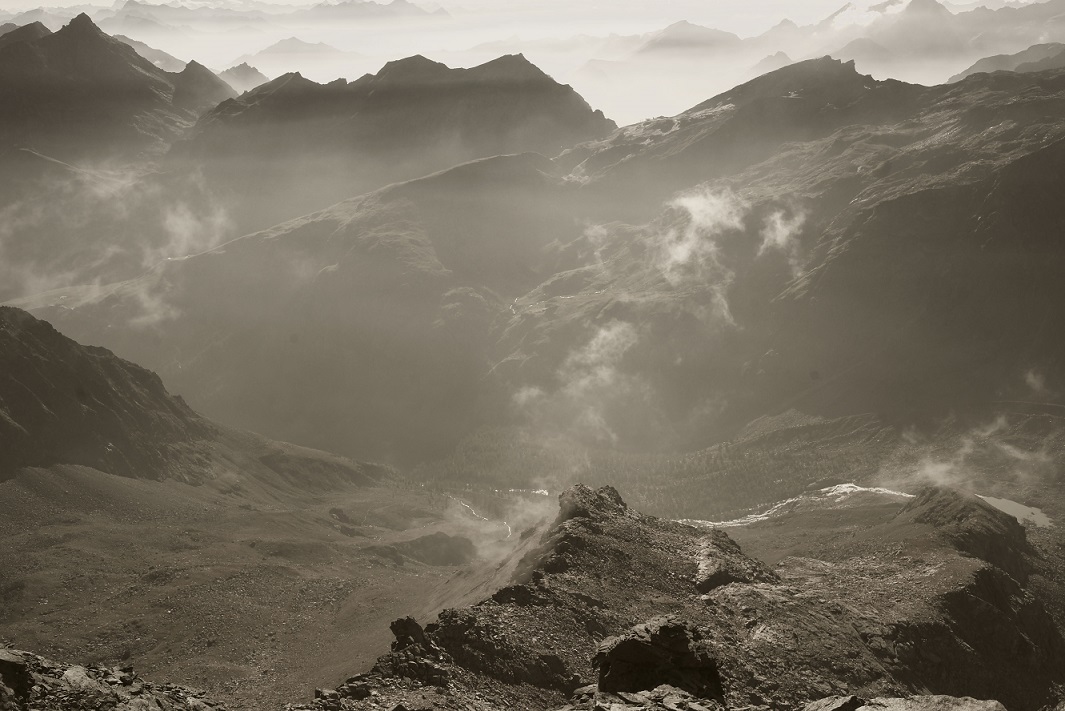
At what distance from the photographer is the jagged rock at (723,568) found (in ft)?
370

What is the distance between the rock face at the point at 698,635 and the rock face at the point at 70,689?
14.1 meters

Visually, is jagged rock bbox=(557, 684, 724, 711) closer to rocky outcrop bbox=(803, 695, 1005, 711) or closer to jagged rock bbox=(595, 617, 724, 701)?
jagged rock bbox=(595, 617, 724, 701)

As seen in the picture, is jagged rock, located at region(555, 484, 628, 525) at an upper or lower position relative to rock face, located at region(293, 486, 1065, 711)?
upper

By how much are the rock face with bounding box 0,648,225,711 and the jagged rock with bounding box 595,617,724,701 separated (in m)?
27.6

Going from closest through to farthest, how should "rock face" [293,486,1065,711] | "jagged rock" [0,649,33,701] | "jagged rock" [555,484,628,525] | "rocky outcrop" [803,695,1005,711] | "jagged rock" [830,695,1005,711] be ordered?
"jagged rock" [0,649,33,701] → "rocky outcrop" [803,695,1005,711] → "jagged rock" [830,695,1005,711] → "rock face" [293,486,1065,711] → "jagged rock" [555,484,628,525]

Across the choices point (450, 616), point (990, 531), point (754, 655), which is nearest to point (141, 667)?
point (450, 616)

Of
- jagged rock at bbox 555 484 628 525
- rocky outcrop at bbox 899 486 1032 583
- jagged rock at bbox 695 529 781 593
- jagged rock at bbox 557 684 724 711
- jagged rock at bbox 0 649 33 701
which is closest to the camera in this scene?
jagged rock at bbox 0 649 33 701

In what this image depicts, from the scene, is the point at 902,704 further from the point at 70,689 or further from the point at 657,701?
the point at 70,689

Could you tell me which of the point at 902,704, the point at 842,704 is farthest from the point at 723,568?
the point at 842,704

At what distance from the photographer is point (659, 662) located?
7150cm

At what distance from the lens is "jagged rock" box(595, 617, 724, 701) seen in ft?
231

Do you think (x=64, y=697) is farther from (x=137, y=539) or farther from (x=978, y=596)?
(x=137, y=539)

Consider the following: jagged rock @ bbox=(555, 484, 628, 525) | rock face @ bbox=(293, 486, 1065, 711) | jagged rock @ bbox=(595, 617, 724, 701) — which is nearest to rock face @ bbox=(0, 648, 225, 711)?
rock face @ bbox=(293, 486, 1065, 711)

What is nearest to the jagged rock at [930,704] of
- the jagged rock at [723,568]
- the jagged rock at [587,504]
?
the jagged rock at [723,568]
